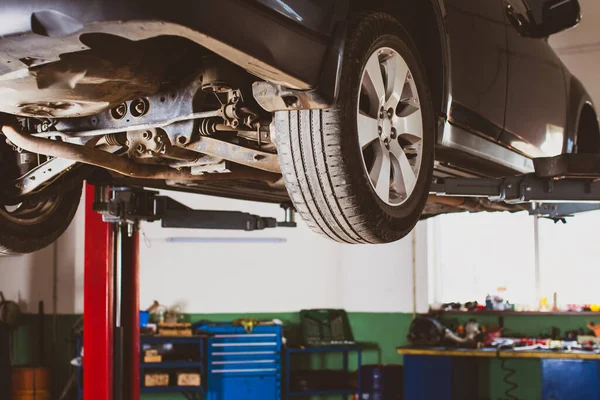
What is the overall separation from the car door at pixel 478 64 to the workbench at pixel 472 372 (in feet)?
15.0

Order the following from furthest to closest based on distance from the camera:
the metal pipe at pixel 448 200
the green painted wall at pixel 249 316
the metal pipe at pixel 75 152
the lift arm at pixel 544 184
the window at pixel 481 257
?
1. the green painted wall at pixel 249 316
2. the window at pixel 481 257
3. the metal pipe at pixel 448 200
4. the lift arm at pixel 544 184
5. the metal pipe at pixel 75 152

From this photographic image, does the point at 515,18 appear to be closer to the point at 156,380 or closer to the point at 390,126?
the point at 390,126

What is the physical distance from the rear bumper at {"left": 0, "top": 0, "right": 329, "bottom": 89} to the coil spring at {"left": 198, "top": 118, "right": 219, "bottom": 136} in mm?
538

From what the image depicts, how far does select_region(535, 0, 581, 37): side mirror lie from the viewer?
10.8 ft

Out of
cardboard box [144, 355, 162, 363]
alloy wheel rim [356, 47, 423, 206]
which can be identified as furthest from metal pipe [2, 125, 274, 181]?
cardboard box [144, 355, 162, 363]

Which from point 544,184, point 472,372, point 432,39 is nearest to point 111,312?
point 544,184

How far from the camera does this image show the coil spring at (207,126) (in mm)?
2135

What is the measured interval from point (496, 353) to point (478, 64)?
4998 millimetres

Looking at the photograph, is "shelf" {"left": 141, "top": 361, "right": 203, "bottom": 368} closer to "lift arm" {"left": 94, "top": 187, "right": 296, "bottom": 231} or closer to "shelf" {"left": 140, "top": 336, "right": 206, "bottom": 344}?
"shelf" {"left": 140, "top": 336, "right": 206, "bottom": 344}

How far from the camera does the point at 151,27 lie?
4.53 ft

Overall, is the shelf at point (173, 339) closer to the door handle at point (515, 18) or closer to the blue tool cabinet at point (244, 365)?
the blue tool cabinet at point (244, 365)

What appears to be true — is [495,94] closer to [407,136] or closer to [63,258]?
[407,136]

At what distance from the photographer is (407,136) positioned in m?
2.19

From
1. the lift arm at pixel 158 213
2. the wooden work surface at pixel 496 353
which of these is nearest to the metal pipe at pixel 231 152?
the lift arm at pixel 158 213
